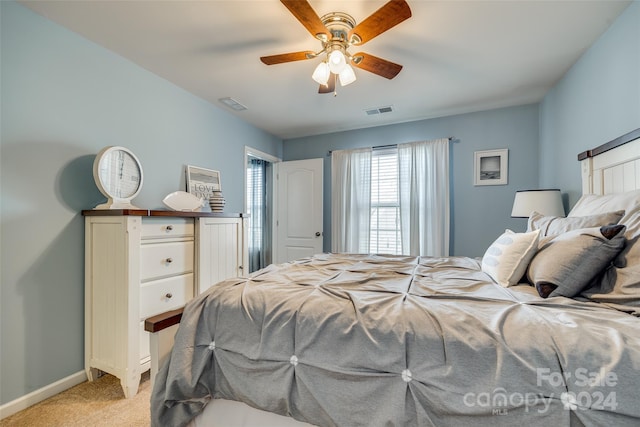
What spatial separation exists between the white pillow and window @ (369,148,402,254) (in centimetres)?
226

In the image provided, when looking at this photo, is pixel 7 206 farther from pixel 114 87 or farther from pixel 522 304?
pixel 522 304

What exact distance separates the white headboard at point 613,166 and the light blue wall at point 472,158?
107cm

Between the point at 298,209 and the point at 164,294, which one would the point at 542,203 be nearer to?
the point at 298,209

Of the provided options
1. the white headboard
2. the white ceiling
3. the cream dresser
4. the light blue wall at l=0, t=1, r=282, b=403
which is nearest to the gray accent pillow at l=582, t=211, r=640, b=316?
the white headboard

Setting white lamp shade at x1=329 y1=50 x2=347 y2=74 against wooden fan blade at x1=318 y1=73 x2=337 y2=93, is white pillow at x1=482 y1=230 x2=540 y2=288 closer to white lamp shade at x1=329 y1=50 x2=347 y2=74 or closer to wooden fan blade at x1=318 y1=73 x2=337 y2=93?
white lamp shade at x1=329 y1=50 x2=347 y2=74

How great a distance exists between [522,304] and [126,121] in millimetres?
2874

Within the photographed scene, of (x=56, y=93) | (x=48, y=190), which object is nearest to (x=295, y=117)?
(x=56, y=93)

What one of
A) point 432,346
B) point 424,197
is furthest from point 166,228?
point 424,197

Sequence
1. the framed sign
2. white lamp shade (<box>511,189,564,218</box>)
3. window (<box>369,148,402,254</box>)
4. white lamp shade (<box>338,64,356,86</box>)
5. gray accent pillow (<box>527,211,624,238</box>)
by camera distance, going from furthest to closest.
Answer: window (<box>369,148,402,254</box>)
the framed sign
white lamp shade (<box>511,189,564,218</box>)
white lamp shade (<box>338,64,356,86</box>)
gray accent pillow (<box>527,211,624,238</box>)

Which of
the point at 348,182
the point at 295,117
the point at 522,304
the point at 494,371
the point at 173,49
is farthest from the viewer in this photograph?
the point at 348,182

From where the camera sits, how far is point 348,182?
13.1 feet

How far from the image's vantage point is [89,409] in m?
1.70

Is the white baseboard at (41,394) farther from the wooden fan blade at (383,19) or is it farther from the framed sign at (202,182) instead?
the wooden fan blade at (383,19)

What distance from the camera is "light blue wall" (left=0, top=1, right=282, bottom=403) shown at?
167 cm
